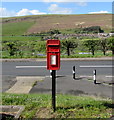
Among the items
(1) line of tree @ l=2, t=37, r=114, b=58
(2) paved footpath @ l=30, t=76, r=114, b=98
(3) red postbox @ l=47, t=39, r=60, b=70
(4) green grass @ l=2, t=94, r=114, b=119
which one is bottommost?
(4) green grass @ l=2, t=94, r=114, b=119

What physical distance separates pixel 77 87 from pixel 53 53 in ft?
11.9

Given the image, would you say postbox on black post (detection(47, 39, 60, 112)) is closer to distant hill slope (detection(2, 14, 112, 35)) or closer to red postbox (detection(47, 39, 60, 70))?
red postbox (detection(47, 39, 60, 70))

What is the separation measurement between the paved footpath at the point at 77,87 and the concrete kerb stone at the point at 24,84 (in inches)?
11.1

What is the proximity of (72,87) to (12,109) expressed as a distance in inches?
136

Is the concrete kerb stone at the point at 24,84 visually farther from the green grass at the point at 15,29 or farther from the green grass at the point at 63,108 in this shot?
the green grass at the point at 15,29

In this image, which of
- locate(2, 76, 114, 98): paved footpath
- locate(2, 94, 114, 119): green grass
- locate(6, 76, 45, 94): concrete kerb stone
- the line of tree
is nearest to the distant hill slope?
the line of tree

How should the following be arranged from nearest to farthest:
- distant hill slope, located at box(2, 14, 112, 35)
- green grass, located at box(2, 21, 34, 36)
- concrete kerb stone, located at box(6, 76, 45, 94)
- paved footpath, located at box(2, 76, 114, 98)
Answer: paved footpath, located at box(2, 76, 114, 98) < concrete kerb stone, located at box(6, 76, 45, 94) < distant hill slope, located at box(2, 14, 112, 35) < green grass, located at box(2, 21, 34, 36)

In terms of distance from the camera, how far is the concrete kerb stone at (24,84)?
27.4ft

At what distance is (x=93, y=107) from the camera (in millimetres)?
5773

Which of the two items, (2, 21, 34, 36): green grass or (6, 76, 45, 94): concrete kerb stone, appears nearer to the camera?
(6, 76, 45, 94): concrete kerb stone

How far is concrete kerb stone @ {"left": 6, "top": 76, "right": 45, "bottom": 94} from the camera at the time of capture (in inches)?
329

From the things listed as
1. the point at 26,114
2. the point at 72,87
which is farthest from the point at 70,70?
the point at 26,114

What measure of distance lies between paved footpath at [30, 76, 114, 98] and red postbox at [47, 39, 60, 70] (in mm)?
2826

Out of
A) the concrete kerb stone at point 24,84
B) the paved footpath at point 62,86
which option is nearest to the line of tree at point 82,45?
the concrete kerb stone at point 24,84
